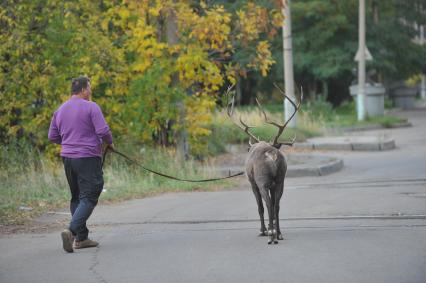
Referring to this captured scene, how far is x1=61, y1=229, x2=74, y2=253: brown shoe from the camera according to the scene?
893 cm

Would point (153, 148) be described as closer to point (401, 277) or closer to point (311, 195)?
point (311, 195)

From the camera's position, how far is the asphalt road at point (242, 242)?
7.64 metres

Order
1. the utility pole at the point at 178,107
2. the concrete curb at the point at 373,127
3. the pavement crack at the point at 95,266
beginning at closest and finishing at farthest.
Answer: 1. the pavement crack at the point at 95,266
2. the utility pole at the point at 178,107
3. the concrete curb at the point at 373,127

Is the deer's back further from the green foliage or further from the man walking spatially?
the green foliage

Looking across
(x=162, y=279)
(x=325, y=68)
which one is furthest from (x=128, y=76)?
(x=325, y=68)

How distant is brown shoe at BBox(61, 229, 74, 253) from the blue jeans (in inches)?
5.0

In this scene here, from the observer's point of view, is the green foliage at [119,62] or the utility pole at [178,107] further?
the utility pole at [178,107]

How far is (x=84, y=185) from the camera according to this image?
920 centimetres

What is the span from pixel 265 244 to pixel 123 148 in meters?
8.08

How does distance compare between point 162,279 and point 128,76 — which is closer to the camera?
point 162,279

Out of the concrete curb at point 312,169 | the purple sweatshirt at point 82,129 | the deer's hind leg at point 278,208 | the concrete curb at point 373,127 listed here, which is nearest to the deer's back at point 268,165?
the deer's hind leg at point 278,208

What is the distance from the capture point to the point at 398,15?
141 ft

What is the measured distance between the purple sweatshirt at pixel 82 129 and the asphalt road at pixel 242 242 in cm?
111

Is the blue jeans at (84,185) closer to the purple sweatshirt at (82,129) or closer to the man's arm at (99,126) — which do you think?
the purple sweatshirt at (82,129)
